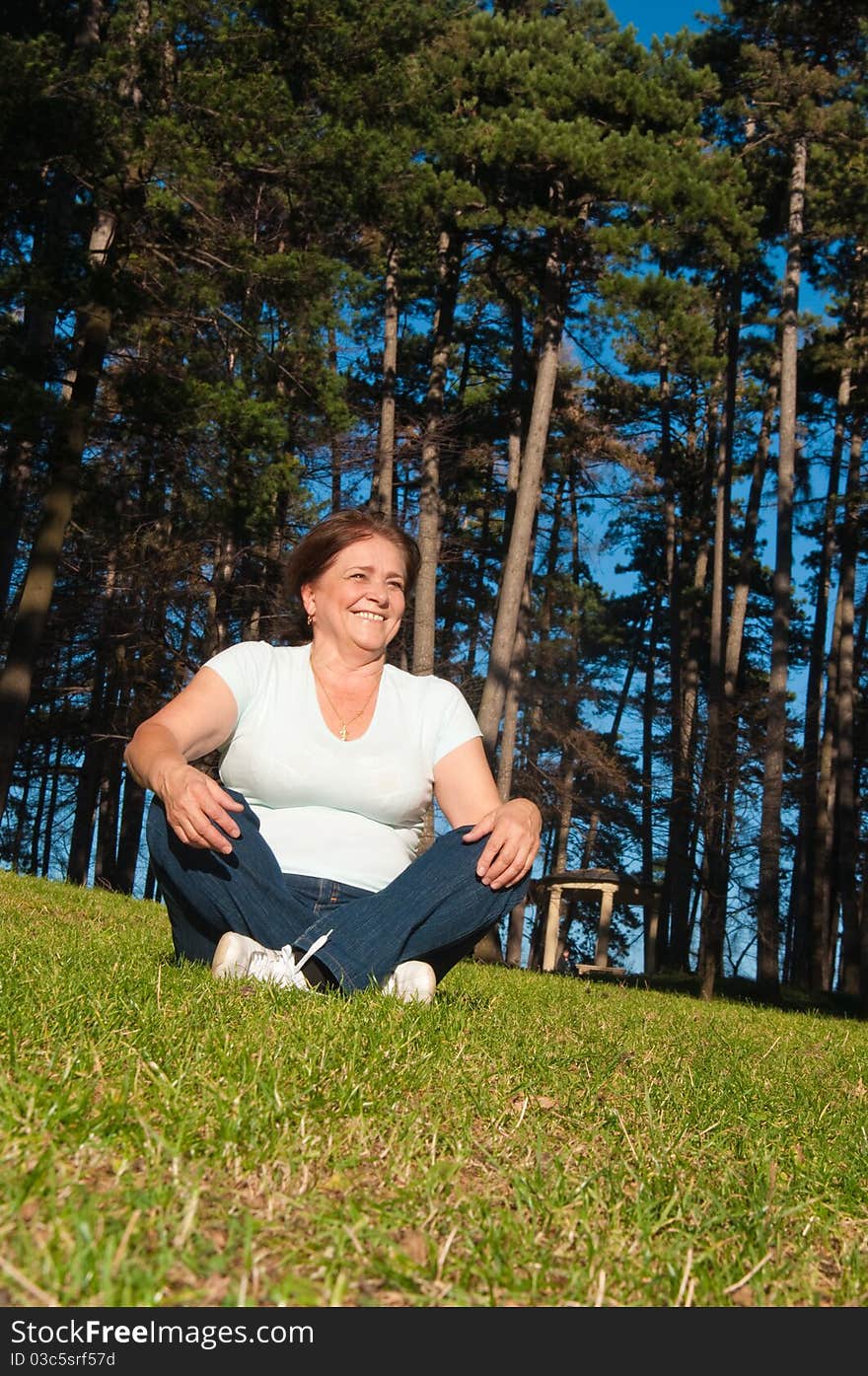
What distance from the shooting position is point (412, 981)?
4105 millimetres

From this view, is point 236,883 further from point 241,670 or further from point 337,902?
point 241,670

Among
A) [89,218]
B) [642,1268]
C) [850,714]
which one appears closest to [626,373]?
[850,714]

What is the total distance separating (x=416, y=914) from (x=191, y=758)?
97cm

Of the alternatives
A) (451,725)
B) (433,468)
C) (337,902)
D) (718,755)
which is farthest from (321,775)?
(433,468)

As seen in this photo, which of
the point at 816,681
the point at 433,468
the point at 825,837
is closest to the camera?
the point at 433,468

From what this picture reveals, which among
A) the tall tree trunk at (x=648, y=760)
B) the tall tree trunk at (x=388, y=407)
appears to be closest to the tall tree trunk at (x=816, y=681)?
the tall tree trunk at (x=648, y=760)

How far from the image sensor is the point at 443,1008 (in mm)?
4098

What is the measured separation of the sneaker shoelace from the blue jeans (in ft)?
0.21

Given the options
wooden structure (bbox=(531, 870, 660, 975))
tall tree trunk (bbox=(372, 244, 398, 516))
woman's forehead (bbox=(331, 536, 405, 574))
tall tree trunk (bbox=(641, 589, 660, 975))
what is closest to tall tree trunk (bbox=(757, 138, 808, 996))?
wooden structure (bbox=(531, 870, 660, 975))

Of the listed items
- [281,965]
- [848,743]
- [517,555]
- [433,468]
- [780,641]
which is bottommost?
[281,965]

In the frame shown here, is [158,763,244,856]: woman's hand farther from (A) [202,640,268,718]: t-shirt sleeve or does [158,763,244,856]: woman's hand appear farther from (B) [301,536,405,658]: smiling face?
(B) [301,536,405,658]: smiling face

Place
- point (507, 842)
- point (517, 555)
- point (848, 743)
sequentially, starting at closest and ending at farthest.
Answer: point (507, 842) < point (517, 555) < point (848, 743)

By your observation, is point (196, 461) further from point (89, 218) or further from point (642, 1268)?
point (642, 1268)

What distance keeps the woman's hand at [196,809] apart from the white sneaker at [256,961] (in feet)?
1.61
